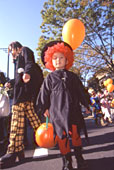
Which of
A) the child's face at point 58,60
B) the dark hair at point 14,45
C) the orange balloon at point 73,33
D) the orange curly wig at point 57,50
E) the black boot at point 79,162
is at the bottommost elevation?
the black boot at point 79,162

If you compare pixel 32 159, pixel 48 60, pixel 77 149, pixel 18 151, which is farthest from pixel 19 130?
pixel 48 60

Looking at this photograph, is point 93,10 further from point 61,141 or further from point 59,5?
point 61,141

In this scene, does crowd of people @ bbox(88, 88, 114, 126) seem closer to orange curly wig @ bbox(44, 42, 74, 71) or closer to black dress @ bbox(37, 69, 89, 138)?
orange curly wig @ bbox(44, 42, 74, 71)

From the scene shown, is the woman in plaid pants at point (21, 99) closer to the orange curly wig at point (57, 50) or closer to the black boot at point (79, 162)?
the orange curly wig at point (57, 50)

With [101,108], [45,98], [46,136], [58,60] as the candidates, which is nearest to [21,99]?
[45,98]

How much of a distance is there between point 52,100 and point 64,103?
0.20 m

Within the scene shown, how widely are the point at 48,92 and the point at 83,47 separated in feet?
39.2

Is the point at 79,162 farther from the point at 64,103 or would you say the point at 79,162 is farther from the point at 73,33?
the point at 73,33

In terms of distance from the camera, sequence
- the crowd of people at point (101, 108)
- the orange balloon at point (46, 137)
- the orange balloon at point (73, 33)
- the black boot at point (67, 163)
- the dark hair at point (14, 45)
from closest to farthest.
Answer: the black boot at point (67, 163) → the orange balloon at point (46, 137) → the dark hair at point (14, 45) → the orange balloon at point (73, 33) → the crowd of people at point (101, 108)

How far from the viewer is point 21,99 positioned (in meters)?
2.51

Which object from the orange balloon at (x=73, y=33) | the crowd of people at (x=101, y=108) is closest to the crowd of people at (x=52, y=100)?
the orange balloon at (x=73, y=33)

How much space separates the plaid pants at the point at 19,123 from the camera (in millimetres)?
2404

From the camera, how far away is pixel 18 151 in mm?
2430

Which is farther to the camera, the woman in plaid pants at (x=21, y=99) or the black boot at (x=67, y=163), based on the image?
the woman in plaid pants at (x=21, y=99)
